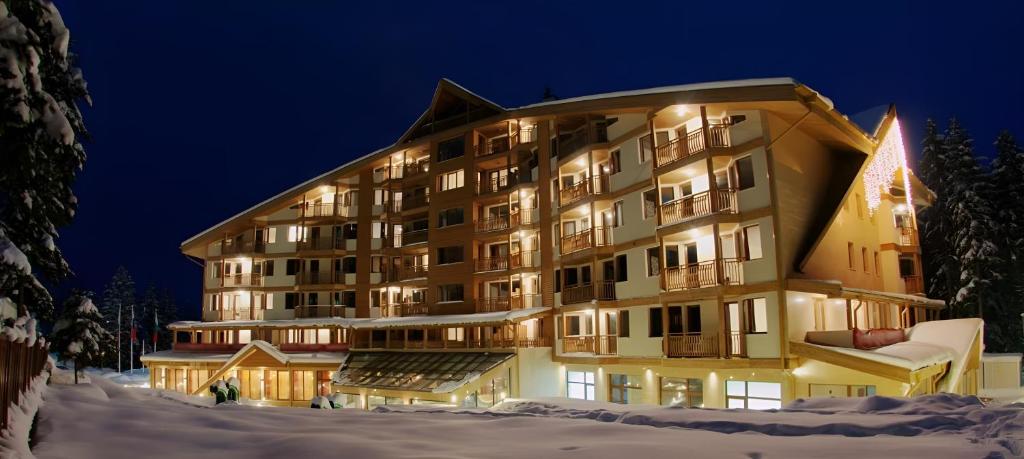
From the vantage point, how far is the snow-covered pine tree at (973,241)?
36562 millimetres

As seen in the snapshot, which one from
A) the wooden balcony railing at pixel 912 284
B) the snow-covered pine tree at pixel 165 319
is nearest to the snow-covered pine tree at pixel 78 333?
the wooden balcony railing at pixel 912 284

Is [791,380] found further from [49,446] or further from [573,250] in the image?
[49,446]

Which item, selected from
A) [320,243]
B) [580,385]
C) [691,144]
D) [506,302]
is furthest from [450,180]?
[691,144]

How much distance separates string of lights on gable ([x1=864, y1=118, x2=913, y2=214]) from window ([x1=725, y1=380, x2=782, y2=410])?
9.01m

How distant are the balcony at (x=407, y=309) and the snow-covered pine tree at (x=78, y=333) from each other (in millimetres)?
24979

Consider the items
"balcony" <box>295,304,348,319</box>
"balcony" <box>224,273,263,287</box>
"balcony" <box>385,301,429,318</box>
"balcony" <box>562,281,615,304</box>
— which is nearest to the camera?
"balcony" <box>562,281,615,304</box>

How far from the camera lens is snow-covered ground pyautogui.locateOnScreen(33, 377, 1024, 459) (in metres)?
7.34

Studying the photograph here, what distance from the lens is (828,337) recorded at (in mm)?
23812

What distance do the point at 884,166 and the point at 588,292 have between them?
46.5 ft

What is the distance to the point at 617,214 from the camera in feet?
105

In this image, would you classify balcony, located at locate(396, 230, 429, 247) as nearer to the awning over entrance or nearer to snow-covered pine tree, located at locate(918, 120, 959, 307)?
the awning over entrance

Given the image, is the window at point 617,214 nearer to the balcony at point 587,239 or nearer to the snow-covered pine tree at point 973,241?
the balcony at point 587,239

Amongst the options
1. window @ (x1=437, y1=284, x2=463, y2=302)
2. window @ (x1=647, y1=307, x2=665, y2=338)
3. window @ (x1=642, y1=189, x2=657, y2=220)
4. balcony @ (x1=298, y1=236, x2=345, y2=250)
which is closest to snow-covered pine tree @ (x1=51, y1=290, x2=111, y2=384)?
window @ (x1=647, y1=307, x2=665, y2=338)

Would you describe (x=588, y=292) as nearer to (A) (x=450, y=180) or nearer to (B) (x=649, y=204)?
(B) (x=649, y=204)
